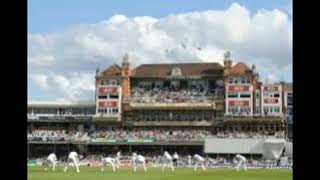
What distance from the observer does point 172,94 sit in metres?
97.0

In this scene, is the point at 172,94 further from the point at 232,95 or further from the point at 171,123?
the point at 232,95

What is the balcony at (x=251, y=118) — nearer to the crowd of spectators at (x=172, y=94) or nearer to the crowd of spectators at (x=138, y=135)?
the crowd of spectators at (x=138, y=135)

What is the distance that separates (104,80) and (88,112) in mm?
5104

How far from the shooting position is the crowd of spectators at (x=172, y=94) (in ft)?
312

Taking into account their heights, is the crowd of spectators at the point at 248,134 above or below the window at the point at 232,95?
below

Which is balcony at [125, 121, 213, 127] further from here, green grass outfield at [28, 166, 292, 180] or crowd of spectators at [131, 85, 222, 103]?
green grass outfield at [28, 166, 292, 180]

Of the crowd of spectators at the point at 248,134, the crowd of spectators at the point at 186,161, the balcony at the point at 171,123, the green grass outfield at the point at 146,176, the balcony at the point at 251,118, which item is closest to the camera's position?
the green grass outfield at the point at 146,176

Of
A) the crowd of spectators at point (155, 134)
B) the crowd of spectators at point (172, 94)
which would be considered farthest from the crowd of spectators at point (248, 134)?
the crowd of spectators at point (172, 94)

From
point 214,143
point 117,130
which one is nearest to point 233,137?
point 214,143

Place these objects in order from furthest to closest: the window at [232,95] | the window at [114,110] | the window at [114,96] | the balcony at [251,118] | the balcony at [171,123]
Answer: the window at [114,96]
the window at [114,110]
the window at [232,95]
the balcony at [171,123]
the balcony at [251,118]

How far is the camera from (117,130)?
9475 centimetres

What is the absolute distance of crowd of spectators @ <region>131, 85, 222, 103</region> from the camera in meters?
95.1

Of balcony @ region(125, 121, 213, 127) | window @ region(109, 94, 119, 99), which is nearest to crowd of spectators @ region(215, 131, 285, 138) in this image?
balcony @ region(125, 121, 213, 127)
